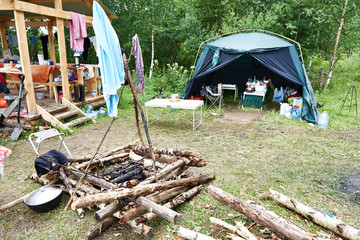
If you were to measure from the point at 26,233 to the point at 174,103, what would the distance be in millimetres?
4543

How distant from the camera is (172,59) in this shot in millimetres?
15633

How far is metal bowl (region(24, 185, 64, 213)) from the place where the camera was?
116 inches

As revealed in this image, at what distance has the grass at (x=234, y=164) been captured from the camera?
9.49ft

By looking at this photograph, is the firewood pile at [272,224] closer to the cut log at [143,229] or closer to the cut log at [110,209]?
the cut log at [143,229]

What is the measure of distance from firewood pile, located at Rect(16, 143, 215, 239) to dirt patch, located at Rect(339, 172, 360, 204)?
2.01 metres

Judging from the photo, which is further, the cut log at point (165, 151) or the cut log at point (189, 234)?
the cut log at point (165, 151)

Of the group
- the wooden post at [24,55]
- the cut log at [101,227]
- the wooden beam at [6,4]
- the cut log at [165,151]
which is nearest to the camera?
the cut log at [101,227]

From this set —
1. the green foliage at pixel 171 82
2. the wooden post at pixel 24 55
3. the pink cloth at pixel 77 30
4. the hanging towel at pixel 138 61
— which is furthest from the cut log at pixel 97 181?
the green foliage at pixel 171 82

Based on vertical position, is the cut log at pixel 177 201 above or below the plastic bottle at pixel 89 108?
below

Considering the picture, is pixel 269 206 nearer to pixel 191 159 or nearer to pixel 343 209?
pixel 343 209

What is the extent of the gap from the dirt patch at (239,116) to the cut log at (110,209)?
4896mm

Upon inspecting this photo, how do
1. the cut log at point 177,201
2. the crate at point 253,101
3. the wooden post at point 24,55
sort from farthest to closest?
the crate at point 253,101
the wooden post at point 24,55
the cut log at point 177,201

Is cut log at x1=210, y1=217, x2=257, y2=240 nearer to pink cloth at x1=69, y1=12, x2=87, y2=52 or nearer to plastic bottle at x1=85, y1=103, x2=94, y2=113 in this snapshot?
plastic bottle at x1=85, y1=103, x2=94, y2=113

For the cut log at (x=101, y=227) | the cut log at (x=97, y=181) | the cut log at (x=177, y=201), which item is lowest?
the cut log at (x=101, y=227)
